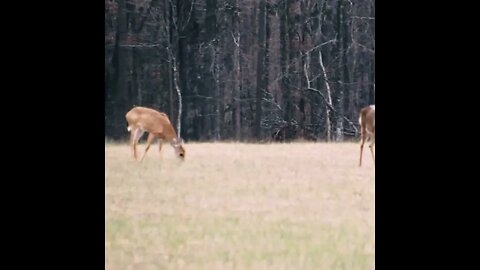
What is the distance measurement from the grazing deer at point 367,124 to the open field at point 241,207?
62 mm

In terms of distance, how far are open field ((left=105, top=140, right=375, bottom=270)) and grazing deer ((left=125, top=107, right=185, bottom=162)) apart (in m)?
0.03

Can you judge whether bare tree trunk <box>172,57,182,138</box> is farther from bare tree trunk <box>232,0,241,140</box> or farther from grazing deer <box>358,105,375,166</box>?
grazing deer <box>358,105,375,166</box>

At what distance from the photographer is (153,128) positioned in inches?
100

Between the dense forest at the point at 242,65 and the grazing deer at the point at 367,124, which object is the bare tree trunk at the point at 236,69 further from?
the grazing deer at the point at 367,124

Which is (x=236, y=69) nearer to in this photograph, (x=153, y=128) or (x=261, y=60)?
(x=261, y=60)

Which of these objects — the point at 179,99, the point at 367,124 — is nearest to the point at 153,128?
the point at 179,99

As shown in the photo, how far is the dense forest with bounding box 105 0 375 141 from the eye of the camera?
2621 mm

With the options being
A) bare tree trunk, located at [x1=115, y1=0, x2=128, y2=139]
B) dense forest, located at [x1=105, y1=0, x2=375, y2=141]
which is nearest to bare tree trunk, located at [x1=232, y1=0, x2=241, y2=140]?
dense forest, located at [x1=105, y1=0, x2=375, y2=141]

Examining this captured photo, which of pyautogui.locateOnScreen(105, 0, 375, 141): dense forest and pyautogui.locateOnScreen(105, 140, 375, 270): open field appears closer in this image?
pyautogui.locateOnScreen(105, 140, 375, 270): open field

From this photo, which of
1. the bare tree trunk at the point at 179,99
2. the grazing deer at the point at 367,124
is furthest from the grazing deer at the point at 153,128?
the grazing deer at the point at 367,124

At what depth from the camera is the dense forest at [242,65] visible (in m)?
2.62
